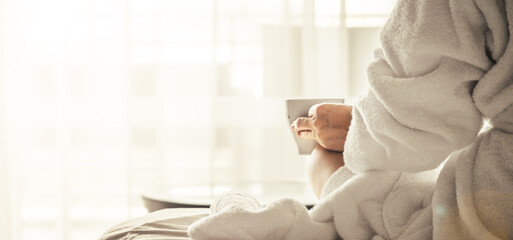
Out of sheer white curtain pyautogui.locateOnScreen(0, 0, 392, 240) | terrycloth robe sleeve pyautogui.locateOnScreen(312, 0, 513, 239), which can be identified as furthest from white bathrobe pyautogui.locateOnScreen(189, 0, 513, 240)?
sheer white curtain pyautogui.locateOnScreen(0, 0, 392, 240)

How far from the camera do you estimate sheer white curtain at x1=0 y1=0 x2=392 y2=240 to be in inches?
83.7

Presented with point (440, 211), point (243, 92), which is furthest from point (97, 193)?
point (440, 211)

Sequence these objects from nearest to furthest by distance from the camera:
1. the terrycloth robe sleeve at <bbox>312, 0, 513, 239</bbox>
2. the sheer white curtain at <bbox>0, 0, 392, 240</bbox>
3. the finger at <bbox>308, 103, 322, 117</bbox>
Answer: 1. the terrycloth robe sleeve at <bbox>312, 0, 513, 239</bbox>
2. the finger at <bbox>308, 103, 322, 117</bbox>
3. the sheer white curtain at <bbox>0, 0, 392, 240</bbox>

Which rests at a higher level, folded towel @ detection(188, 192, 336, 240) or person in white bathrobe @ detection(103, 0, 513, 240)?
person in white bathrobe @ detection(103, 0, 513, 240)

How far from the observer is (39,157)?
2.18 metres

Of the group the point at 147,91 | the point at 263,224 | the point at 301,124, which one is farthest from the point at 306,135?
the point at 147,91

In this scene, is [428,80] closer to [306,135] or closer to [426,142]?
[426,142]

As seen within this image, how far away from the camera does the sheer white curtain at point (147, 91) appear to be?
2125 mm

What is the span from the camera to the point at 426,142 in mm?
576

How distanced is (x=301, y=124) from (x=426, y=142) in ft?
1.20

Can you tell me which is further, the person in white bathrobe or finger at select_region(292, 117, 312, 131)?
finger at select_region(292, 117, 312, 131)

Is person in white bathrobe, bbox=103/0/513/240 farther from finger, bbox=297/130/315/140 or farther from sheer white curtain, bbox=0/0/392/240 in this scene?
sheer white curtain, bbox=0/0/392/240

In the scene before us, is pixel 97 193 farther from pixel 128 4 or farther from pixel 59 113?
pixel 128 4

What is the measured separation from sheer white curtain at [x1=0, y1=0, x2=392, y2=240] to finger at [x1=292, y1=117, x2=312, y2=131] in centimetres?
122
